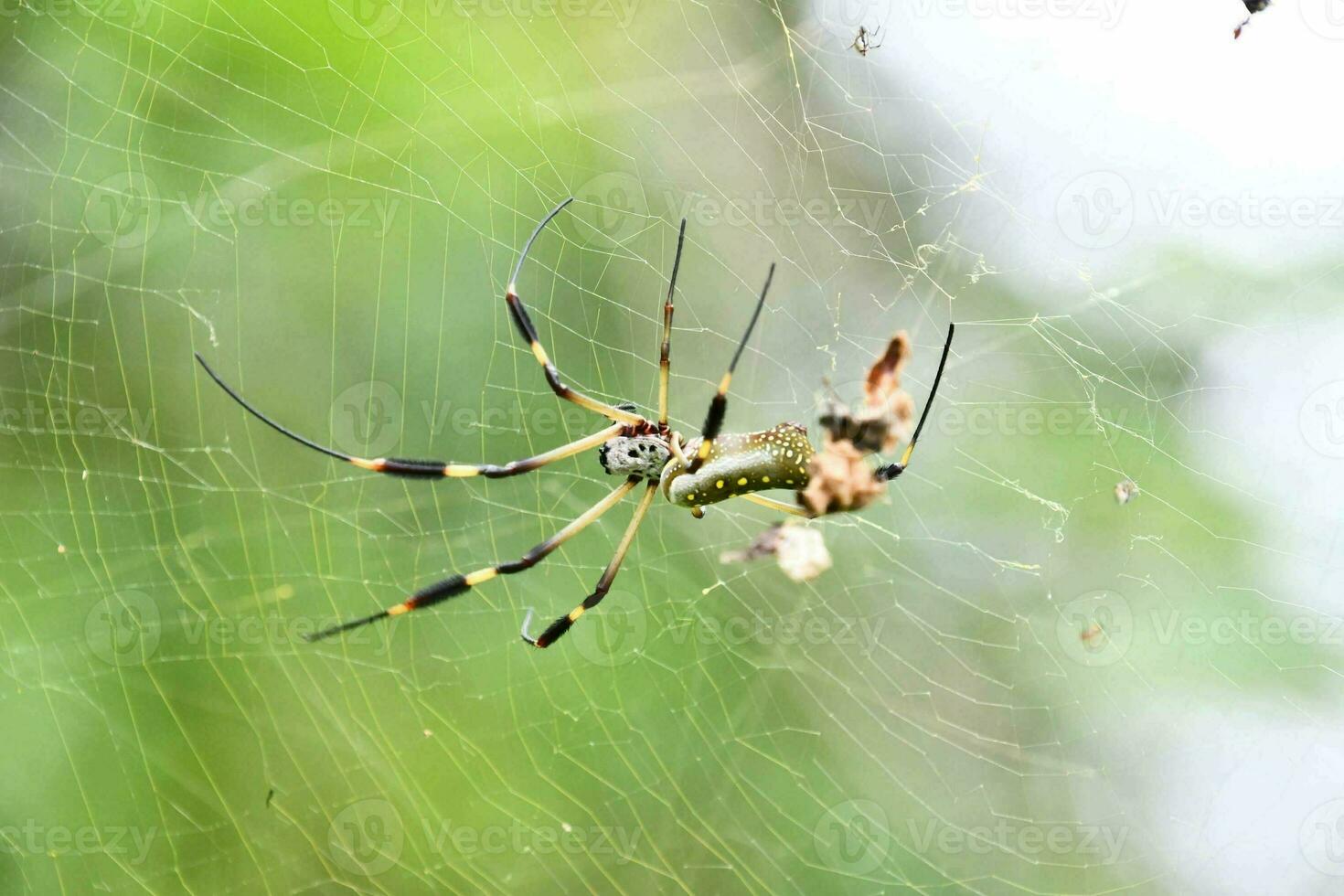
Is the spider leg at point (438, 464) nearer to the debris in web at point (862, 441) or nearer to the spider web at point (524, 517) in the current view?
the spider web at point (524, 517)

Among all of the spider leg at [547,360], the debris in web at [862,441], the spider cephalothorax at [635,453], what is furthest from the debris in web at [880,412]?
the spider leg at [547,360]

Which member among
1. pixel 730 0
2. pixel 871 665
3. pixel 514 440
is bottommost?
pixel 871 665

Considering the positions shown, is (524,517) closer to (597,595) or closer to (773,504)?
(597,595)

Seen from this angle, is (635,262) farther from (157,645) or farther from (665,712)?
(157,645)

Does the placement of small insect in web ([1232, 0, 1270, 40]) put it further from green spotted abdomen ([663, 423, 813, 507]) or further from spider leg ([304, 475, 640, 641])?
spider leg ([304, 475, 640, 641])

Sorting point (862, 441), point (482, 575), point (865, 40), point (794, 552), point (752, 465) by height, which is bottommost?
point (482, 575)

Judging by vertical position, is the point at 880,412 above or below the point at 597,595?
above

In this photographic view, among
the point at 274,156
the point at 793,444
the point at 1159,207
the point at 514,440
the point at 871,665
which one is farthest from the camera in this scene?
the point at 871,665

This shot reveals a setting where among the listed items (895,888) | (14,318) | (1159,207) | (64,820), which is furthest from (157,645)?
(1159,207)

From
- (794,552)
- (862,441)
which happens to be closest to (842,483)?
(862,441)
